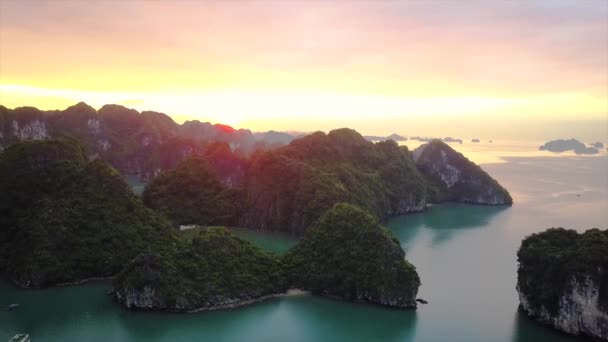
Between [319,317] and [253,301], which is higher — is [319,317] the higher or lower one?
the lower one

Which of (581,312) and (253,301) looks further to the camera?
(253,301)

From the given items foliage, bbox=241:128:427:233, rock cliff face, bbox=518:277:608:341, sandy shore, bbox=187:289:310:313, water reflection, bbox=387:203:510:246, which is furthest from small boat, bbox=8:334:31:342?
water reflection, bbox=387:203:510:246

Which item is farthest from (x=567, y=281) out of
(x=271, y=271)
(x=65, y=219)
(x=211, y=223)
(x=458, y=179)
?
(x=458, y=179)

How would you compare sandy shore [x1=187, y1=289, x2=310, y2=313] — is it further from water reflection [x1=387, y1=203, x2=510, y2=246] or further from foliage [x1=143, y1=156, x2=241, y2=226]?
foliage [x1=143, y1=156, x2=241, y2=226]

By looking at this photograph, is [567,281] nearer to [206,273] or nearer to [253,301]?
[253,301]

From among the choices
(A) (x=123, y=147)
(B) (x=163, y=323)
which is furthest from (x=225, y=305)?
(A) (x=123, y=147)

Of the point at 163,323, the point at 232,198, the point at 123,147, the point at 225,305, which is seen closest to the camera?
the point at 163,323

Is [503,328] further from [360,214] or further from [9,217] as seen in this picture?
[9,217]
